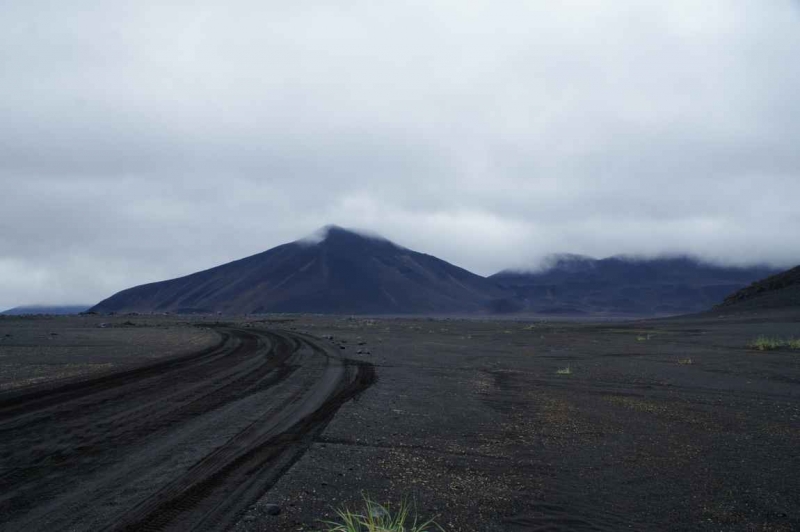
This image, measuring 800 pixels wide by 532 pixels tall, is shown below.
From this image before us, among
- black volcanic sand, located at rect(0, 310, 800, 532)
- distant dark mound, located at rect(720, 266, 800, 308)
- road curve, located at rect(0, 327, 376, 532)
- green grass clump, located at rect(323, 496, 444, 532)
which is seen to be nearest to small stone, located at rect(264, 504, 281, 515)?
black volcanic sand, located at rect(0, 310, 800, 532)

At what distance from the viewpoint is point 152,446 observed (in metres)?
8.22

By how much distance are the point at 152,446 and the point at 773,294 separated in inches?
3003

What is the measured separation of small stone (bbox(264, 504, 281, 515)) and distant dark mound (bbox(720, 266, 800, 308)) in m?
68.2

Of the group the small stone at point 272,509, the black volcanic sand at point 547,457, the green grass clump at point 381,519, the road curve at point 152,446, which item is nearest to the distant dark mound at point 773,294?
the black volcanic sand at point 547,457

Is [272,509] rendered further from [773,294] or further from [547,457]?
[773,294]

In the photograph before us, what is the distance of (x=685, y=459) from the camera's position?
820 centimetres

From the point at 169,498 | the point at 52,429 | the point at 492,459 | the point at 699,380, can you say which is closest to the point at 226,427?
the point at 52,429

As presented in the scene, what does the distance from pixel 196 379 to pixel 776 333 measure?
38705 mm

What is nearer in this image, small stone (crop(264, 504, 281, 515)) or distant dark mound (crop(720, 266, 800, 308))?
small stone (crop(264, 504, 281, 515))

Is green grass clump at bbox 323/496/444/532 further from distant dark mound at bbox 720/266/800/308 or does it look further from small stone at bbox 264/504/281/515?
distant dark mound at bbox 720/266/800/308

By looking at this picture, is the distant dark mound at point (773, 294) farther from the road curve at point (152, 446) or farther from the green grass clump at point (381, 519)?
the green grass clump at point (381, 519)

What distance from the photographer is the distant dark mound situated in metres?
60.3

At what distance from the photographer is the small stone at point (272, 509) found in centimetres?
562

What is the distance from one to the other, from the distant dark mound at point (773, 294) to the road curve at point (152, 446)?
63.8m
